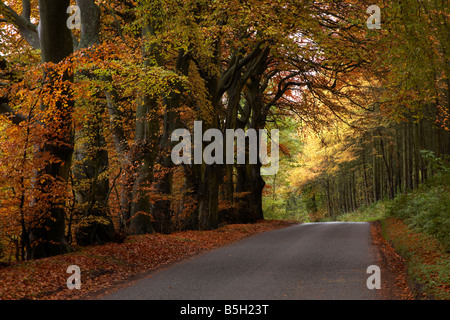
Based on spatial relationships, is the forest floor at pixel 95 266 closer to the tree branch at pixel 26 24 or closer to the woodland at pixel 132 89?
the woodland at pixel 132 89

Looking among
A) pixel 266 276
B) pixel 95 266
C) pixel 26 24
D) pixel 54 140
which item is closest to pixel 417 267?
pixel 266 276

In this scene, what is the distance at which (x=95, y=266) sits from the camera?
9047 millimetres

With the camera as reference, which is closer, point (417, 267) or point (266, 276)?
point (417, 267)

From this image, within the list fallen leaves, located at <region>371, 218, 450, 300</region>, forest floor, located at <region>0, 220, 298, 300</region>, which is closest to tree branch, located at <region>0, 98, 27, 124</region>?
forest floor, located at <region>0, 220, 298, 300</region>

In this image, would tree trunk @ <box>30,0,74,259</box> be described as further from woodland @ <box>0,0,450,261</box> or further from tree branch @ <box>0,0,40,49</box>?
tree branch @ <box>0,0,40,49</box>

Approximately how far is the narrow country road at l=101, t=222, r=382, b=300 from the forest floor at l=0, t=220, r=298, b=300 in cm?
69

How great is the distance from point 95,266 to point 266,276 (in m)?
3.78

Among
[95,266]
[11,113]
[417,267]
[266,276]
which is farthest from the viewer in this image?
[11,113]

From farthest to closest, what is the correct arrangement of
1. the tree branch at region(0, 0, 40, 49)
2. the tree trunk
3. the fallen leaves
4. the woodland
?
the tree branch at region(0, 0, 40, 49)
the tree trunk
the woodland
the fallen leaves

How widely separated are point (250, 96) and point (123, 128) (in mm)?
10938

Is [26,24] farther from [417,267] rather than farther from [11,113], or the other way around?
[417,267]

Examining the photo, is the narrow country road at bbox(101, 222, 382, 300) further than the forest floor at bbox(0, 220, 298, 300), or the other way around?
the forest floor at bbox(0, 220, 298, 300)

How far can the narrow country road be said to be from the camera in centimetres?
680
